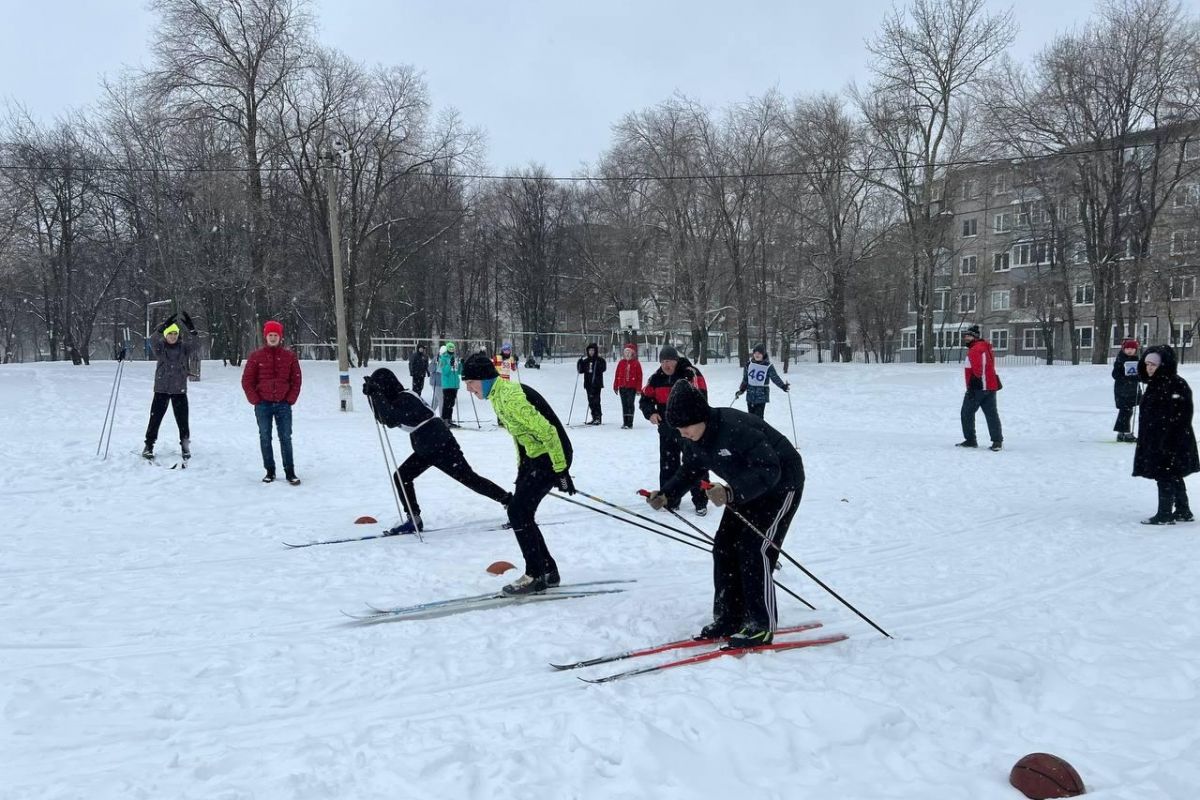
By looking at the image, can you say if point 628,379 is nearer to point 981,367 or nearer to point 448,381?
point 448,381

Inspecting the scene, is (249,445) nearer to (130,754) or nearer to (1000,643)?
(130,754)

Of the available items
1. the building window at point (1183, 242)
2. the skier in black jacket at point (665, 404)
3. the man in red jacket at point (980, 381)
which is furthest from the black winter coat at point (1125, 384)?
the building window at point (1183, 242)

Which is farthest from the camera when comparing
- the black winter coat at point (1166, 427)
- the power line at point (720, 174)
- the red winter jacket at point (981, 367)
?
the power line at point (720, 174)

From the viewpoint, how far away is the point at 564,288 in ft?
176

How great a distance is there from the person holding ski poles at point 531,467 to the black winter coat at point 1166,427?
588 centimetres

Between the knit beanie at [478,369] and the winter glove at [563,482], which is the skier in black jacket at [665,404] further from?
the knit beanie at [478,369]

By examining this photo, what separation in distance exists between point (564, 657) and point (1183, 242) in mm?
30287

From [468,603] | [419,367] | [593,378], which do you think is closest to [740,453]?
[468,603]

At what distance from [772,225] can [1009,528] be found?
2764 cm

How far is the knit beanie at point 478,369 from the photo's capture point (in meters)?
5.91

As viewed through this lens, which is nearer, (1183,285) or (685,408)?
(685,408)

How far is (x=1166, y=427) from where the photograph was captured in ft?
23.9

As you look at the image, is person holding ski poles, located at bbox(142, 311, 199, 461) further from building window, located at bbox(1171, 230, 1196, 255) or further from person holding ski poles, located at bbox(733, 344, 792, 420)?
building window, located at bbox(1171, 230, 1196, 255)

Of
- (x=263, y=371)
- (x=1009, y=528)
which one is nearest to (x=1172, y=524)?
(x=1009, y=528)
